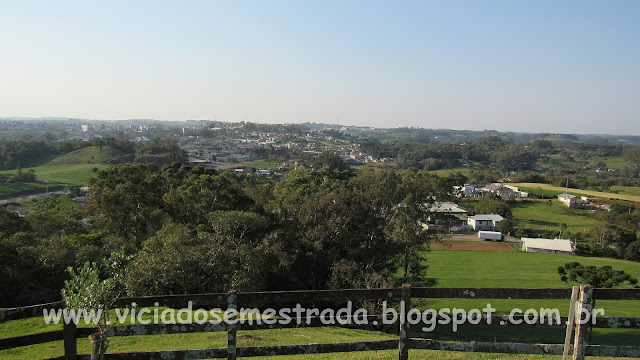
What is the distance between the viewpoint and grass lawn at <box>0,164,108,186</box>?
73.6 metres

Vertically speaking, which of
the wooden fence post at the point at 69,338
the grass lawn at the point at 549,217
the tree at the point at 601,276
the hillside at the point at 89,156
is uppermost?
the wooden fence post at the point at 69,338

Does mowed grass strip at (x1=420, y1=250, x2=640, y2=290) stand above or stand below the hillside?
below

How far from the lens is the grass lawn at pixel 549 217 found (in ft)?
179

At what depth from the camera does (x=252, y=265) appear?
15820 millimetres

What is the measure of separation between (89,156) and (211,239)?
3578 inches

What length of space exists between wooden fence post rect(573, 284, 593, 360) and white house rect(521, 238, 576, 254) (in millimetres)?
44202

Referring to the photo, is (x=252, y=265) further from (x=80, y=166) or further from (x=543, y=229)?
(x=80, y=166)

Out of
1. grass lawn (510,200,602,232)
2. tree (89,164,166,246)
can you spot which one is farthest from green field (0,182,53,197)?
grass lawn (510,200,602,232)

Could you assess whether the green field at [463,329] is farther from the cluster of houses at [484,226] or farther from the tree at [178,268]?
the tree at [178,268]

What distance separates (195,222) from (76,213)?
1111 cm

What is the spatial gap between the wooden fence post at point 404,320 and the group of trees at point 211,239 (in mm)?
10866

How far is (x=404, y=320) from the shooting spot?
413cm

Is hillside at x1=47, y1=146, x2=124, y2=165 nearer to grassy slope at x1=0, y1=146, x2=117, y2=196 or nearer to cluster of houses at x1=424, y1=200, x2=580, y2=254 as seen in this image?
grassy slope at x1=0, y1=146, x2=117, y2=196

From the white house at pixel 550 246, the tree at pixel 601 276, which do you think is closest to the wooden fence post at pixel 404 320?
the tree at pixel 601 276
